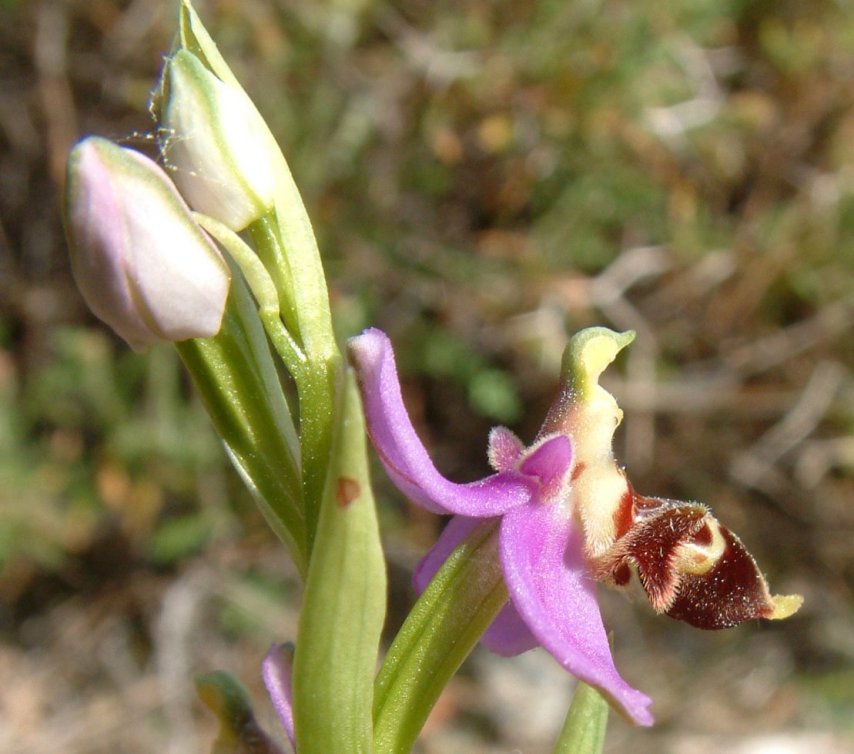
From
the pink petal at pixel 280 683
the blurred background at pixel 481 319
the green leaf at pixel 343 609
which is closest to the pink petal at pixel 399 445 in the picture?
the green leaf at pixel 343 609

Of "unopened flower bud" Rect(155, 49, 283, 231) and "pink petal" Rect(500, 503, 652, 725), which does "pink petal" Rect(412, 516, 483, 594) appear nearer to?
"pink petal" Rect(500, 503, 652, 725)

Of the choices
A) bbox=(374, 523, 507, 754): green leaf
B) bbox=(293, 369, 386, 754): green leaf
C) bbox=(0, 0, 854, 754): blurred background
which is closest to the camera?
bbox=(293, 369, 386, 754): green leaf

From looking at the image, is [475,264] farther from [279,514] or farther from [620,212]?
[279,514]

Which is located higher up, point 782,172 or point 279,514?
point 279,514

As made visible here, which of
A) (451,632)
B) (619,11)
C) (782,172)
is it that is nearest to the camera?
(451,632)

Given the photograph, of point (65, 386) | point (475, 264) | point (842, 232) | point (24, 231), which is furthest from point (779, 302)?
point (24, 231)

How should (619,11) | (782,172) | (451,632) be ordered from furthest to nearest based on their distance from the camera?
(782,172) < (619,11) < (451,632)

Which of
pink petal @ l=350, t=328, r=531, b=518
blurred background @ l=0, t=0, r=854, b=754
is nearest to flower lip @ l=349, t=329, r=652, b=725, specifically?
pink petal @ l=350, t=328, r=531, b=518
